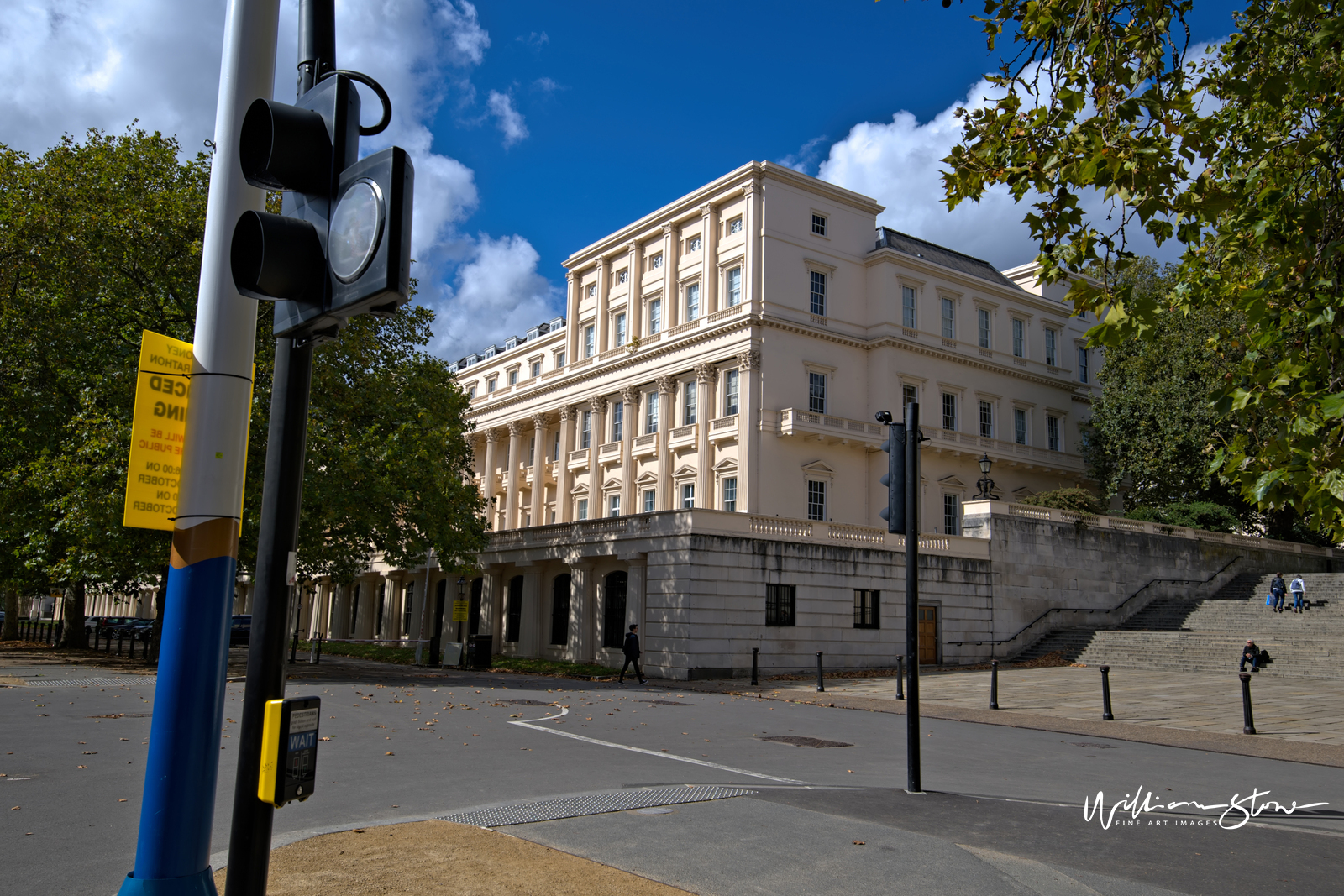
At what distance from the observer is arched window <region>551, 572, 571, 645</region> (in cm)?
3948

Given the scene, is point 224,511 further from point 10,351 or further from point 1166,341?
point 1166,341

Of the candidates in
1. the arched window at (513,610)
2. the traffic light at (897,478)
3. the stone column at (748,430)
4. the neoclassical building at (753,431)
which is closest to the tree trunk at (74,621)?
the neoclassical building at (753,431)

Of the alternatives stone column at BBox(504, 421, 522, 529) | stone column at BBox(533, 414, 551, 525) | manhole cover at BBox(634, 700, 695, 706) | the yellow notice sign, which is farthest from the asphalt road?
stone column at BBox(504, 421, 522, 529)

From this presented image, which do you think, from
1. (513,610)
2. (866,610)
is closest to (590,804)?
(866,610)

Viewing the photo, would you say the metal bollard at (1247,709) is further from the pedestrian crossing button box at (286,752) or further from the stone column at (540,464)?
the stone column at (540,464)

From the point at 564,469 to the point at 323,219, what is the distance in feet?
173

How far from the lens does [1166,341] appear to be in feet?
156

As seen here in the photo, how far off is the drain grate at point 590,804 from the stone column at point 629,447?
1649 inches

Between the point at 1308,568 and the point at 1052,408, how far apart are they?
565 inches

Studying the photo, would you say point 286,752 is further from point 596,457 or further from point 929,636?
point 596,457

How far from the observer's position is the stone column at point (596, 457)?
2103 inches

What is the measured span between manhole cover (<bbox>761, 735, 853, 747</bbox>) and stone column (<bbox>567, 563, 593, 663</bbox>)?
22.1 m

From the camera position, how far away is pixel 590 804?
8.08 m

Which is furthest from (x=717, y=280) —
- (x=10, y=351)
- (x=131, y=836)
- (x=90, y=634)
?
(x=90, y=634)
